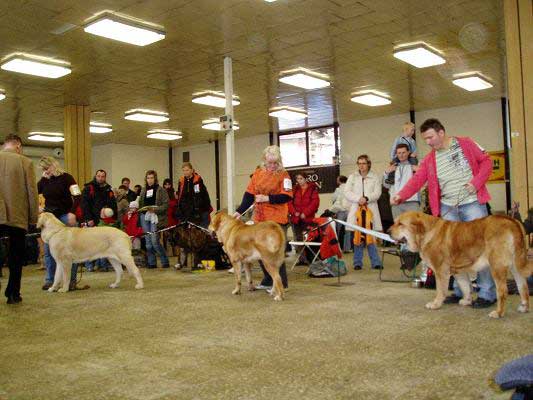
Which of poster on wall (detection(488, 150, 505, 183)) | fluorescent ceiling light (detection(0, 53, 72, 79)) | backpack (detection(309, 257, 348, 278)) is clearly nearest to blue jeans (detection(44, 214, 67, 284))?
backpack (detection(309, 257, 348, 278))

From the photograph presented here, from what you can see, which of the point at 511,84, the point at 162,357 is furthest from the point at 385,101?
the point at 162,357

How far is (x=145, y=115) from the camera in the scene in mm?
14992

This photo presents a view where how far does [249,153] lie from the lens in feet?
65.6

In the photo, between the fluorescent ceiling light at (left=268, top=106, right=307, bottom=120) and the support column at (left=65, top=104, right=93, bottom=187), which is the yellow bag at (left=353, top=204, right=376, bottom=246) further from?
the support column at (left=65, top=104, right=93, bottom=187)

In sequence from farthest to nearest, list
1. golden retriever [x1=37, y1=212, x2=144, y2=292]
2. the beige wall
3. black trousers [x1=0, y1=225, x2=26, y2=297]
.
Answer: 1. the beige wall
2. golden retriever [x1=37, y1=212, x2=144, y2=292]
3. black trousers [x1=0, y1=225, x2=26, y2=297]

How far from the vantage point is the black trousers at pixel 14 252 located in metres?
5.61

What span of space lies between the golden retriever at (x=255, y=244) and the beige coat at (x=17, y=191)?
6.97 ft

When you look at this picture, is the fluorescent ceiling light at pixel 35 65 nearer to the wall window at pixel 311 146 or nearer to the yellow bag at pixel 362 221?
the yellow bag at pixel 362 221

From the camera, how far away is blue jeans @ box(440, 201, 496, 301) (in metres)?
4.63

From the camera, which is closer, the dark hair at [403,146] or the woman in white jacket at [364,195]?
the dark hair at [403,146]

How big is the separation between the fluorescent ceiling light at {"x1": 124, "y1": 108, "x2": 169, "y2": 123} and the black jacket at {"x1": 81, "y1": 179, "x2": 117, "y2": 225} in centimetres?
581

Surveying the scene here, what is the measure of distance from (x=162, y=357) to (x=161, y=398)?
787 mm

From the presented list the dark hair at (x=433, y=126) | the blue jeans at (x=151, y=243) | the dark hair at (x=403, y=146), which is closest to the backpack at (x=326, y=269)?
the dark hair at (x=403, y=146)

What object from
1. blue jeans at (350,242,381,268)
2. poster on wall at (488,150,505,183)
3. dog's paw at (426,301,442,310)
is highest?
poster on wall at (488,150,505,183)
